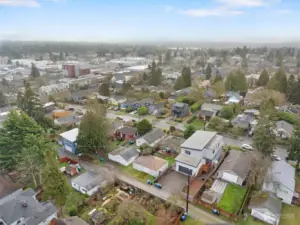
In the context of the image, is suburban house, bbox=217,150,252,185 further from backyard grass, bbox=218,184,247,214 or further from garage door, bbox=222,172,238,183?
backyard grass, bbox=218,184,247,214

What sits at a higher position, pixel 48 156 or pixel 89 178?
pixel 48 156

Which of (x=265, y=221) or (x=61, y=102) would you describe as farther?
(x=61, y=102)

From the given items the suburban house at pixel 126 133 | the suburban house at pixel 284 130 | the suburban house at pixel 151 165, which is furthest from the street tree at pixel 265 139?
the suburban house at pixel 126 133

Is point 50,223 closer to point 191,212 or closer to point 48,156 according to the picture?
point 48,156

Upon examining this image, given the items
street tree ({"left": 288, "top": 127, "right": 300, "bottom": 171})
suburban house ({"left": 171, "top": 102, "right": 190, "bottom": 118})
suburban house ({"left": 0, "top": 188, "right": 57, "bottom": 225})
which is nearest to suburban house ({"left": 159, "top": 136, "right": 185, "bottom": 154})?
suburban house ({"left": 171, "top": 102, "right": 190, "bottom": 118})

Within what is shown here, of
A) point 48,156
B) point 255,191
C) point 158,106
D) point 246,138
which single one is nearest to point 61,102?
point 158,106

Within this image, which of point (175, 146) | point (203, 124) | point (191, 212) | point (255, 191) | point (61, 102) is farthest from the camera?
point (61, 102)

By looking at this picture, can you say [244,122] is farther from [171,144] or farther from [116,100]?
[116,100]
